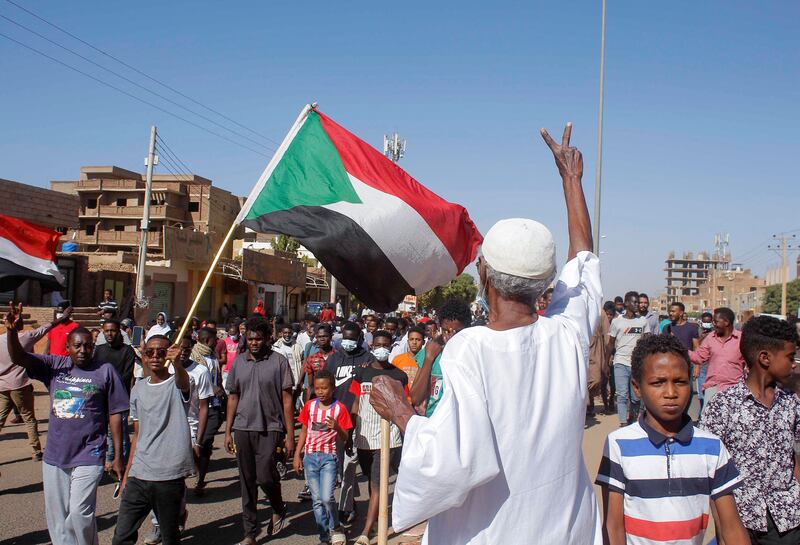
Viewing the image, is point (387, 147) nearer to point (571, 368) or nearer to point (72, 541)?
point (72, 541)

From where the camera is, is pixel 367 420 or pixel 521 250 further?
pixel 367 420

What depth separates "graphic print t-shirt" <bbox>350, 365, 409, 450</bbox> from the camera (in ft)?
21.3

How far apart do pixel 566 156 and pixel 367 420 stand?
4.28 metres

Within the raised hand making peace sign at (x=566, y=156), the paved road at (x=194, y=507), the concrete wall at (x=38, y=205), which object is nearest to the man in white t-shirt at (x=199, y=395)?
the paved road at (x=194, y=507)

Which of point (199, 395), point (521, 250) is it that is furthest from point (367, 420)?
point (521, 250)

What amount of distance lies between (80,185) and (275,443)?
55263 mm

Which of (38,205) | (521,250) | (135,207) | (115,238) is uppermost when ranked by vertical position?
(135,207)

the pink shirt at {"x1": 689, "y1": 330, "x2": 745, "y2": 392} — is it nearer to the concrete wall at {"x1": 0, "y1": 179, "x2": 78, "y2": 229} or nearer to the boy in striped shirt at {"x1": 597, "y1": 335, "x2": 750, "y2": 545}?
the boy in striped shirt at {"x1": 597, "y1": 335, "x2": 750, "y2": 545}

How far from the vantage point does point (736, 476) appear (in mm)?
2834

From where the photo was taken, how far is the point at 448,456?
6.19ft

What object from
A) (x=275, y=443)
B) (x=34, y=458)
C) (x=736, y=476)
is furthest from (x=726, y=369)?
(x=34, y=458)

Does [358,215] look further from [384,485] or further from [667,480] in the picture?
[667,480]

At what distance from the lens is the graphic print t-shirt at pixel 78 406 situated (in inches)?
198

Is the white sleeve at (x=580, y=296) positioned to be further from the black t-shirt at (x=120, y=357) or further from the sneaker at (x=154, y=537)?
the black t-shirt at (x=120, y=357)
